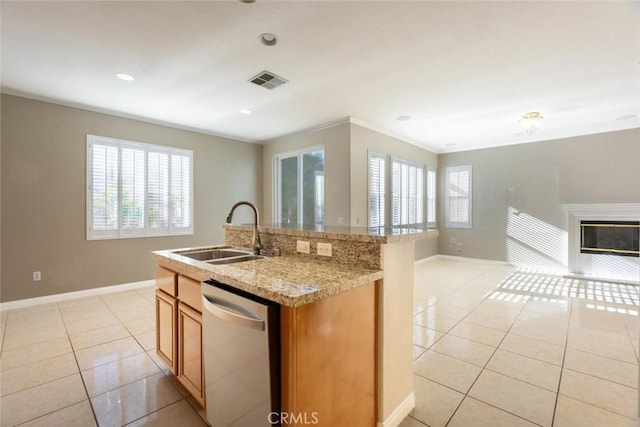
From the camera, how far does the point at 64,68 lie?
301cm

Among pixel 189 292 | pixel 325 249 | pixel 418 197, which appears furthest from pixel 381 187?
pixel 189 292

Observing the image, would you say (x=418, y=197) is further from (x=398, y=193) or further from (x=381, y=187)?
(x=381, y=187)

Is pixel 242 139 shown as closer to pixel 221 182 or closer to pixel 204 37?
pixel 221 182

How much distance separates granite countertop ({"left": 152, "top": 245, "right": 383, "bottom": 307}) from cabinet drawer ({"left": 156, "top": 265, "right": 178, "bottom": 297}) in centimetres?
13

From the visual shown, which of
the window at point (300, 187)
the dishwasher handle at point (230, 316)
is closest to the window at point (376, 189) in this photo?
the window at point (300, 187)

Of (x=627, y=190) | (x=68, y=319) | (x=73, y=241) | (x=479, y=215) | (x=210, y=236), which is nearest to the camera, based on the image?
(x=68, y=319)

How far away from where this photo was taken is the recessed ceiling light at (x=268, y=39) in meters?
2.45

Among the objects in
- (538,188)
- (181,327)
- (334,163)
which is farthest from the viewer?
(538,188)

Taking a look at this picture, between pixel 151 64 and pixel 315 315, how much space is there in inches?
122

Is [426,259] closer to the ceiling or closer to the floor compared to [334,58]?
closer to the floor

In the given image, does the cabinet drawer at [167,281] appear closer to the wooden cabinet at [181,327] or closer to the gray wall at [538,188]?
the wooden cabinet at [181,327]

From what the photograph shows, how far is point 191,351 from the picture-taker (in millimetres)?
1836

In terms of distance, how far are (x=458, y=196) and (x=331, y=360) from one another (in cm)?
667

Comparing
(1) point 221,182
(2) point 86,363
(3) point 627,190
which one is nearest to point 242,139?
(1) point 221,182
